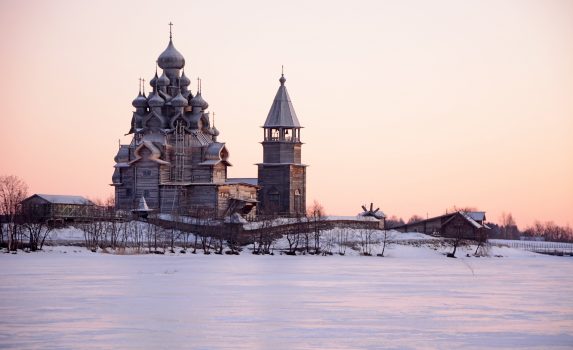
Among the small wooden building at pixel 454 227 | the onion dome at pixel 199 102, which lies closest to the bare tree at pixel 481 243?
the small wooden building at pixel 454 227

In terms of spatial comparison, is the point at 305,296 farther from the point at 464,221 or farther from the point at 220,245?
the point at 464,221

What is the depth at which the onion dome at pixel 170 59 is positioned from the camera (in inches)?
3029

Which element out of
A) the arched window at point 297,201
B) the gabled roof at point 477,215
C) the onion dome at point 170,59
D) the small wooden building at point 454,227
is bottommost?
the small wooden building at point 454,227

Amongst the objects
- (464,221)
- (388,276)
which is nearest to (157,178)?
(464,221)

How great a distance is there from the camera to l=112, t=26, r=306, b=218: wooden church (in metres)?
73.8

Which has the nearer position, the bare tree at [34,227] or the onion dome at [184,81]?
the bare tree at [34,227]

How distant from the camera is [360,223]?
75688 mm

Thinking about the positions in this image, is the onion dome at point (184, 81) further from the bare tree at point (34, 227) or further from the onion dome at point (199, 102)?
the bare tree at point (34, 227)

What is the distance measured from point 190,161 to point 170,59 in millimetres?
7737

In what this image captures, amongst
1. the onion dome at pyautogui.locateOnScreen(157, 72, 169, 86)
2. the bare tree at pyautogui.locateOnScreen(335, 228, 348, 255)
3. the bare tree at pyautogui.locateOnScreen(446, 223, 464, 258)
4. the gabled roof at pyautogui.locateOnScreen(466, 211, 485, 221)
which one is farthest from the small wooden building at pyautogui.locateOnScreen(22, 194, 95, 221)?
the gabled roof at pyautogui.locateOnScreen(466, 211, 485, 221)

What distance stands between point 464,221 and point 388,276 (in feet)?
122

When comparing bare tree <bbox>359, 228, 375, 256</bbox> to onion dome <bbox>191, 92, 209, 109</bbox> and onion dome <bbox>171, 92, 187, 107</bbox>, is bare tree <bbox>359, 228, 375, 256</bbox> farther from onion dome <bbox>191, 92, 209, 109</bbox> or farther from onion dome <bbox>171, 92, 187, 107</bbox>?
onion dome <bbox>171, 92, 187, 107</bbox>

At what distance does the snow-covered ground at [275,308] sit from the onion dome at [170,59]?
114 ft

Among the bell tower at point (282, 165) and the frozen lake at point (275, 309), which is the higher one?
the bell tower at point (282, 165)
